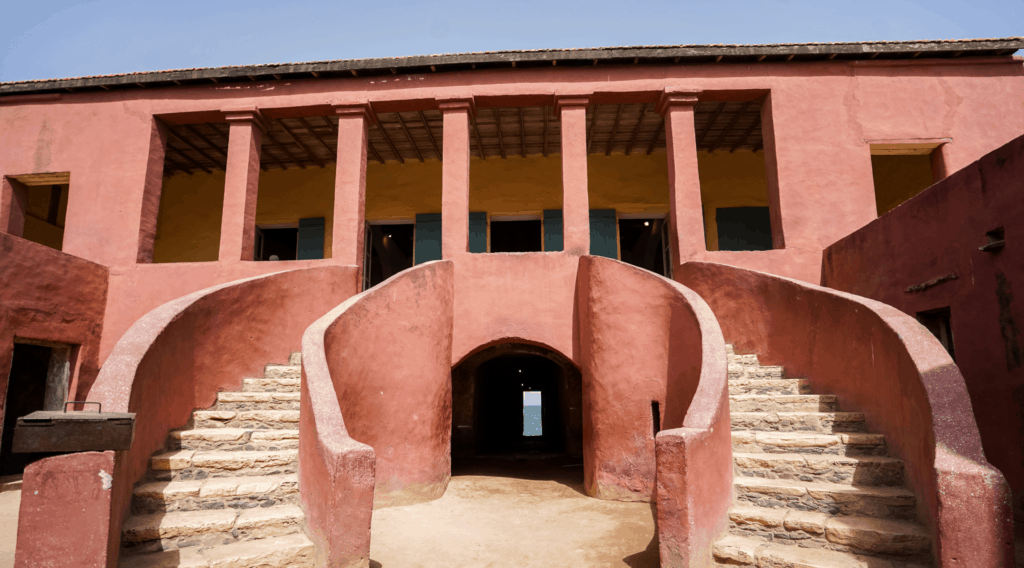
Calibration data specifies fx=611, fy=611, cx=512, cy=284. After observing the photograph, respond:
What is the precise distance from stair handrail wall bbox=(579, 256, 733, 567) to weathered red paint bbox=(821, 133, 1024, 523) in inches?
89.0

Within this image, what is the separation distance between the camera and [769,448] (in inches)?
209

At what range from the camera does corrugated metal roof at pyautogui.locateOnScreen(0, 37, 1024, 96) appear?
9.20 metres

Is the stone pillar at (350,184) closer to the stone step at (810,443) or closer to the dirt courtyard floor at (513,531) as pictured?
the dirt courtyard floor at (513,531)

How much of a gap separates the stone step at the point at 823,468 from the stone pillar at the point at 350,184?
6.09 m

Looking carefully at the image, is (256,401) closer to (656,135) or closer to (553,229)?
(553,229)

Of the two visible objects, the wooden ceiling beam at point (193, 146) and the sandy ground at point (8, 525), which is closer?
the sandy ground at point (8, 525)

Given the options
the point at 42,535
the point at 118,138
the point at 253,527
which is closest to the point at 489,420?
the point at 118,138

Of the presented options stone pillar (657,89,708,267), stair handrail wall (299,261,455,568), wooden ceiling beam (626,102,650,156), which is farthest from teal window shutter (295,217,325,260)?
stone pillar (657,89,708,267)

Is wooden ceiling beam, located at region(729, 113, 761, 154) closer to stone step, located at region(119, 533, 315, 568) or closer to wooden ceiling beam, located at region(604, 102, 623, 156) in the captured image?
wooden ceiling beam, located at region(604, 102, 623, 156)

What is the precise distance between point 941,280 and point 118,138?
11.4 m

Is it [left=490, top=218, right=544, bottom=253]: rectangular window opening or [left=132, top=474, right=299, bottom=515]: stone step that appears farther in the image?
[left=490, top=218, right=544, bottom=253]: rectangular window opening

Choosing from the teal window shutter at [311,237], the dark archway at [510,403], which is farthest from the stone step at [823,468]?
the teal window shutter at [311,237]

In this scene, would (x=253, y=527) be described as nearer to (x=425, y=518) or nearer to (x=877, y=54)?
(x=425, y=518)

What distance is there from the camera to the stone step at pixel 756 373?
6695mm
